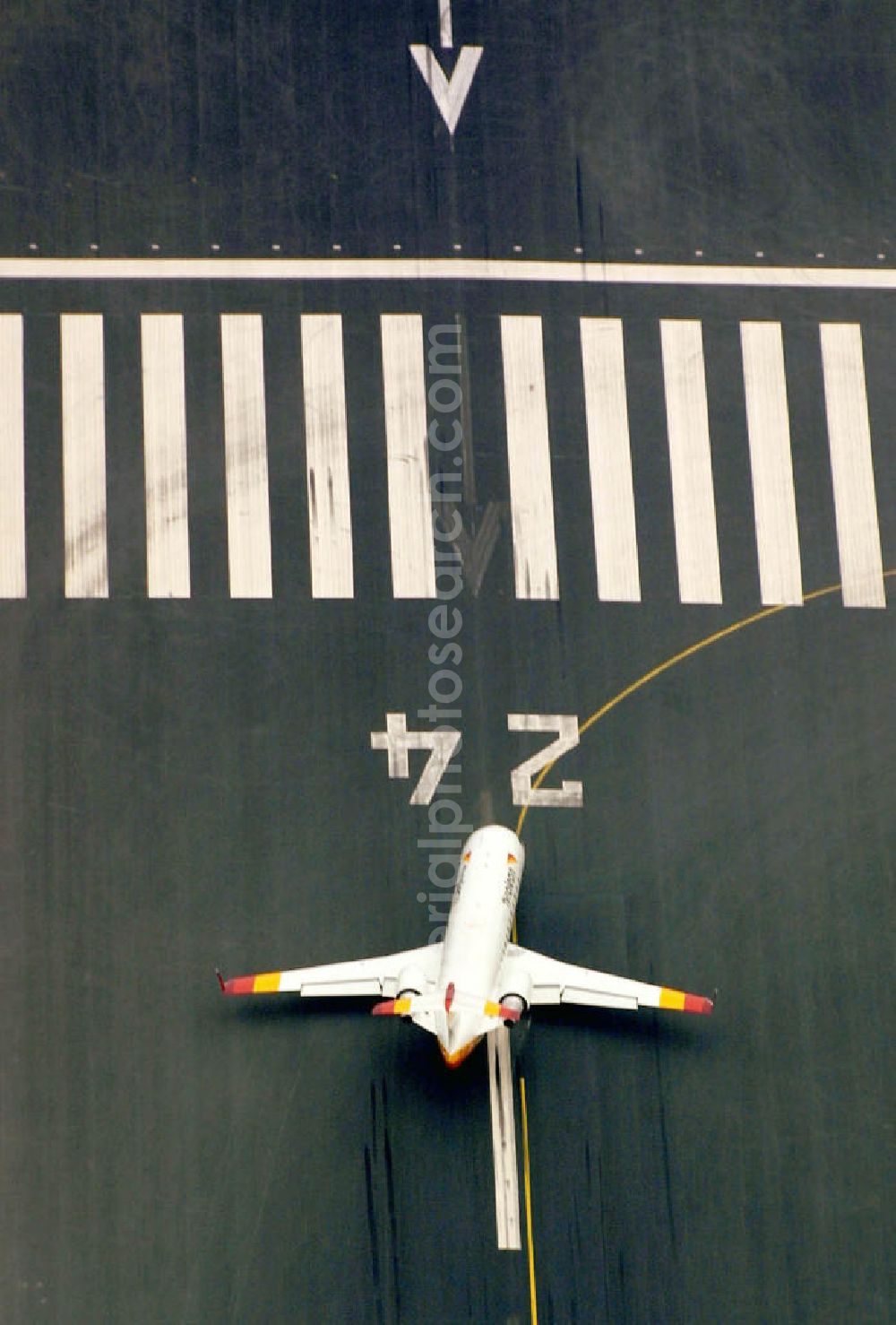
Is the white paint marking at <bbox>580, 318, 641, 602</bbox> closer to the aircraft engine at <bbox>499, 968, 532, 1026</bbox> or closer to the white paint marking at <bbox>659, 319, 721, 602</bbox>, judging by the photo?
the white paint marking at <bbox>659, 319, 721, 602</bbox>

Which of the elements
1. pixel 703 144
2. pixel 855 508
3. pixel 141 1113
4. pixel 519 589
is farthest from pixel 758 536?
pixel 141 1113

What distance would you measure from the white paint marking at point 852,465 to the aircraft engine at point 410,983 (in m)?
19.3

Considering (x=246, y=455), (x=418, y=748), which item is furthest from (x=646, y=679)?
(x=246, y=455)

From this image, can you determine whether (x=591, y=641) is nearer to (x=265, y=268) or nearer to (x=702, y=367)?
(x=702, y=367)

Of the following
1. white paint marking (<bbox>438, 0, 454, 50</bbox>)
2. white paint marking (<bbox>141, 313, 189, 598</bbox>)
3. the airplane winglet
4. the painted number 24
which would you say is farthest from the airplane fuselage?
white paint marking (<bbox>438, 0, 454, 50</bbox>)

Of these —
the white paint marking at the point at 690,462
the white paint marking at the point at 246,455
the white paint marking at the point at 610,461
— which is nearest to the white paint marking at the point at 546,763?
the white paint marking at the point at 610,461

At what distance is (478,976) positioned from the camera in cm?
5356

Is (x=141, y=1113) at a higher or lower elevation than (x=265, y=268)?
lower

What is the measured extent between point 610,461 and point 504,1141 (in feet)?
73.5

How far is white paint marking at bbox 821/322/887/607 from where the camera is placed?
205 ft

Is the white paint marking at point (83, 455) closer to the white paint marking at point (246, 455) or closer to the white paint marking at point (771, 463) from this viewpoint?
the white paint marking at point (246, 455)

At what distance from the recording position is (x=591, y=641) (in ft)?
199

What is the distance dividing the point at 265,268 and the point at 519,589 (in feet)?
45.9

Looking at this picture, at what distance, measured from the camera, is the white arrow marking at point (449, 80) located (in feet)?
214
